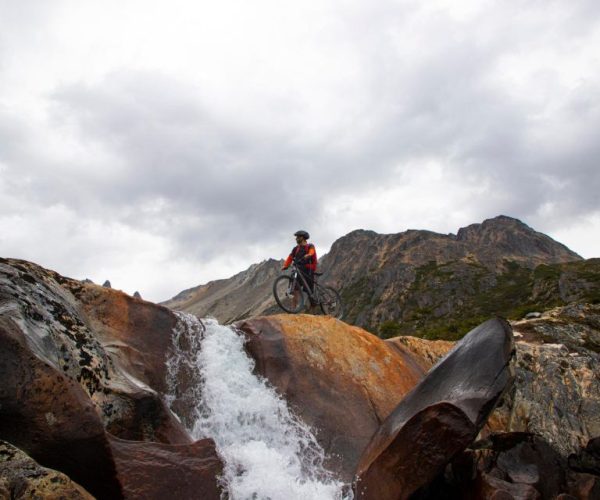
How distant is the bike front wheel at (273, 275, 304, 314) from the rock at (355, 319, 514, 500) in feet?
31.5

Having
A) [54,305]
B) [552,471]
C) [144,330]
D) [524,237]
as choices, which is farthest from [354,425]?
[524,237]

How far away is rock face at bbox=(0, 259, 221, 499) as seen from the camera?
7762 mm

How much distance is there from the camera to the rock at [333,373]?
593 inches

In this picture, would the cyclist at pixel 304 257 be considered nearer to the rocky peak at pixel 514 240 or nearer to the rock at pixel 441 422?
the rock at pixel 441 422

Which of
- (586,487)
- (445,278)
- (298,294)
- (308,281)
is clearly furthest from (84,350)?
(445,278)

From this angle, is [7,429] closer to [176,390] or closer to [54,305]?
[54,305]

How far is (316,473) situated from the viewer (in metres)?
13.1

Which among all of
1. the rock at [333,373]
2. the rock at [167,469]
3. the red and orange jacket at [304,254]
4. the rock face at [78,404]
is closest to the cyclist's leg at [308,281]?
the red and orange jacket at [304,254]

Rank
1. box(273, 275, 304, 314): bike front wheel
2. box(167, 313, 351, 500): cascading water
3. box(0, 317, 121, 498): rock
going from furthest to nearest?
box(273, 275, 304, 314): bike front wheel → box(167, 313, 351, 500): cascading water → box(0, 317, 121, 498): rock

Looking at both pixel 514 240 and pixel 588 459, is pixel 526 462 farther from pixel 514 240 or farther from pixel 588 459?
pixel 514 240

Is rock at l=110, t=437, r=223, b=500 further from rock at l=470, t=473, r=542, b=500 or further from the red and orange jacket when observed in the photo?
the red and orange jacket

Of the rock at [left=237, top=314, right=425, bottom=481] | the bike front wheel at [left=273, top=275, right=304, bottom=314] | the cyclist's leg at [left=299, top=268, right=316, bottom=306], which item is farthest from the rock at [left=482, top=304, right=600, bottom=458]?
the bike front wheel at [left=273, top=275, right=304, bottom=314]

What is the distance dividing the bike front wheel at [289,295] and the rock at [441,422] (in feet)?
31.5

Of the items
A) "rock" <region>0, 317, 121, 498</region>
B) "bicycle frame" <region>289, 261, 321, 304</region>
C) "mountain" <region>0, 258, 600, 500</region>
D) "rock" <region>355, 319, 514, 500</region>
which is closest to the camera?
"rock" <region>0, 317, 121, 498</region>
